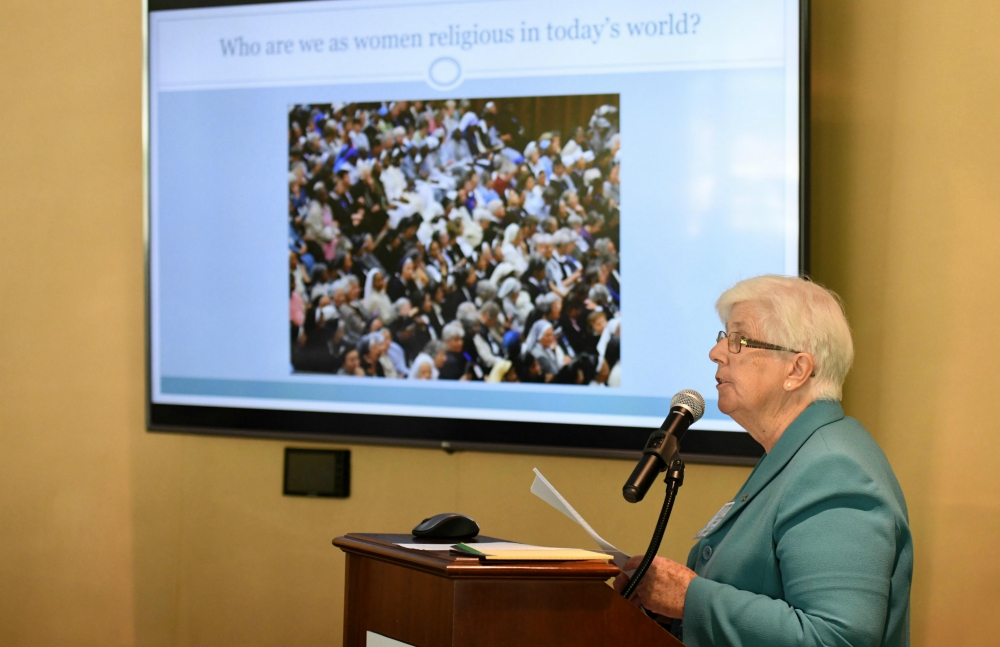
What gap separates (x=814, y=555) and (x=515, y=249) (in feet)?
5.01

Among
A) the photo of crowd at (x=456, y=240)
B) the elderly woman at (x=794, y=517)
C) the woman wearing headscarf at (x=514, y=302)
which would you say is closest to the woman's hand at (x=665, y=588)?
the elderly woman at (x=794, y=517)

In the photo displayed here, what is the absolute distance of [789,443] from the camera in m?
1.66

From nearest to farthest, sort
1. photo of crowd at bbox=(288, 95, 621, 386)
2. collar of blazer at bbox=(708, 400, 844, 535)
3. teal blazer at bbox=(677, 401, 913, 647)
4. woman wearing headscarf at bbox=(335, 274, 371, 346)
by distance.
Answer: teal blazer at bbox=(677, 401, 913, 647)
collar of blazer at bbox=(708, 400, 844, 535)
photo of crowd at bbox=(288, 95, 621, 386)
woman wearing headscarf at bbox=(335, 274, 371, 346)

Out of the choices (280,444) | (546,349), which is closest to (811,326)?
(546,349)

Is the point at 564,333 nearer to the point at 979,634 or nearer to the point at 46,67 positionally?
the point at 979,634

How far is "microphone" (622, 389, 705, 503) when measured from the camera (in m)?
1.50

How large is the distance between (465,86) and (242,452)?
1427 mm

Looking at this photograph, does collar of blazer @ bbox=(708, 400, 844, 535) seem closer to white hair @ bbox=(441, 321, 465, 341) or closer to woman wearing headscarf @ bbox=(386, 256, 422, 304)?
white hair @ bbox=(441, 321, 465, 341)

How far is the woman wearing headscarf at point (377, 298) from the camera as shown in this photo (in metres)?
2.90

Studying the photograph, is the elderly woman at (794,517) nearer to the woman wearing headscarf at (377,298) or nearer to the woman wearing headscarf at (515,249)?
the woman wearing headscarf at (515,249)

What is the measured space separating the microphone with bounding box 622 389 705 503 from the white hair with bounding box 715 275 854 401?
20 cm

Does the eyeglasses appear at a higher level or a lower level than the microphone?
higher

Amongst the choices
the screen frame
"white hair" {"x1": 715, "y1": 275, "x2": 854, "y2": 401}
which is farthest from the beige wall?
"white hair" {"x1": 715, "y1": 275, "x2": 854, "y2": 401}

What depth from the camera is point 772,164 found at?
8.38 feet
